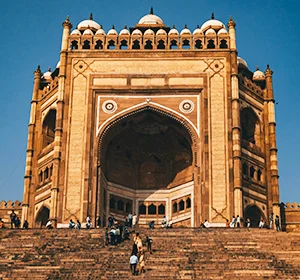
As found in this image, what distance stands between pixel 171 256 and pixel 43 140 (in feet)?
67.4

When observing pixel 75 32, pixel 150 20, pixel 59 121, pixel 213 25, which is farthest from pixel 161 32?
pixel 59 121

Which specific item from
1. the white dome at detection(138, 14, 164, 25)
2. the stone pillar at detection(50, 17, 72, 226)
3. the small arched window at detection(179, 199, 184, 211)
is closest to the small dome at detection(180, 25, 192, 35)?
the white dome at detection(138, 14, 164, 25)

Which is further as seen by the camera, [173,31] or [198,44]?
[173,31]

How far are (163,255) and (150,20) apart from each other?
24009 mm

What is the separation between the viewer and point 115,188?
44844mm

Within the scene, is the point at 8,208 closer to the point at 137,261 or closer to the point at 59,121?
the point at 59,121

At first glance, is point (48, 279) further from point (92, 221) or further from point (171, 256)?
point (92, 221)

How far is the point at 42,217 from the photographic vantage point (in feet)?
147

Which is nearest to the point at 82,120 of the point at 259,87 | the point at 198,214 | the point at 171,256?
the point at 198,214

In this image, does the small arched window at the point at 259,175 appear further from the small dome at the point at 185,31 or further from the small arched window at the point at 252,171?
the small dome at the point at 185,31

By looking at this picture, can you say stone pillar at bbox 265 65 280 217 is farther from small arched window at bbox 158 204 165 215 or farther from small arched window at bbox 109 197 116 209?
small arched window at bbox 109 197 116 209

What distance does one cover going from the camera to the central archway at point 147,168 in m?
43.6

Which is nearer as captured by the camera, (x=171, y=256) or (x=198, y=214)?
(x=171, y=256)

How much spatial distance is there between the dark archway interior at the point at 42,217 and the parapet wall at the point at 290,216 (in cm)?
1428
